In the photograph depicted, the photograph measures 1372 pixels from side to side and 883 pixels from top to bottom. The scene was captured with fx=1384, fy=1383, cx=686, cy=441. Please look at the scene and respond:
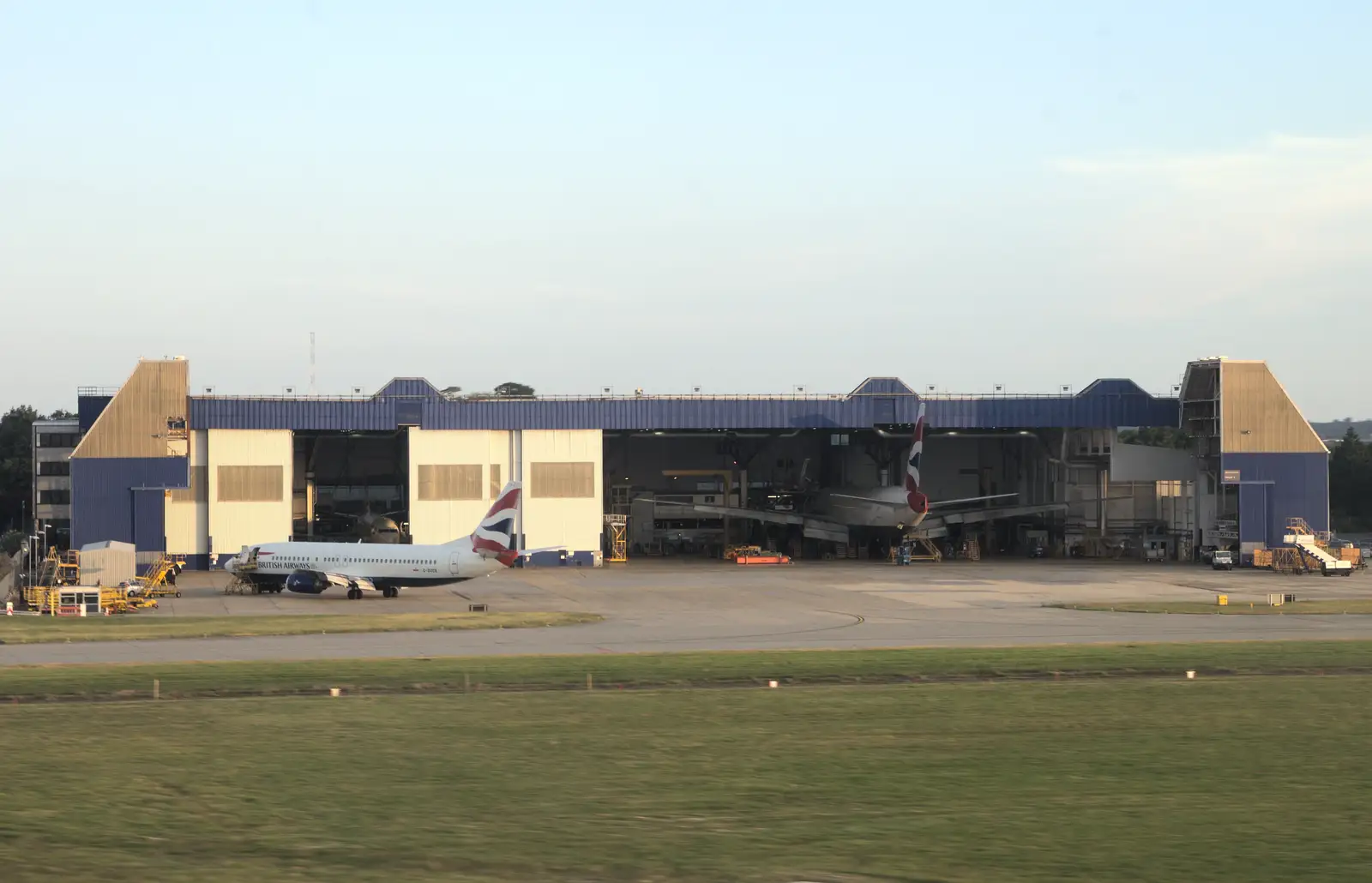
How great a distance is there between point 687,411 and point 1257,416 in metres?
39.3

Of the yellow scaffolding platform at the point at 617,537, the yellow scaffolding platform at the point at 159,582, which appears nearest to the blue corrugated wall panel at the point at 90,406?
the yellow scaffolding platform at the point at 159,582

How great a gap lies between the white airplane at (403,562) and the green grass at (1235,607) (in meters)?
27.3

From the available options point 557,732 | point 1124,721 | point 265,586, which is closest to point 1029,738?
point 1124,721

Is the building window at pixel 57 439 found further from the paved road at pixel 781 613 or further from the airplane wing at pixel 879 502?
the airplane wing at pixel 879 502

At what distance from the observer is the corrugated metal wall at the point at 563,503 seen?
94750 mm

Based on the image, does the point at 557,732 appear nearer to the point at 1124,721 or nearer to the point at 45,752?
the point at 45,752

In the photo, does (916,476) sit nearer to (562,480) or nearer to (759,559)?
(759,559)

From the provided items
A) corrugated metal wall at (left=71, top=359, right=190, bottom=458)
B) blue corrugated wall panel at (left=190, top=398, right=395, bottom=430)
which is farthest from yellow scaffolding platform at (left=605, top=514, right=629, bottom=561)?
corrugated metal wall at (left=71, top=359, right=190, bottom=458)

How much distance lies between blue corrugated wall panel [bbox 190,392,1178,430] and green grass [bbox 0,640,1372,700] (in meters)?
55.6

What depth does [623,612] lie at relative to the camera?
6138 cm

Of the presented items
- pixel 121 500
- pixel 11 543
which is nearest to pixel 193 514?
pixel 121 500

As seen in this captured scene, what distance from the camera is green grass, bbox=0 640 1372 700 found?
33.4 m

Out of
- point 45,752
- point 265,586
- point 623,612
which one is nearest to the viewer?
point 45,752

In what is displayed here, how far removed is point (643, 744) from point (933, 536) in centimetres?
8661
